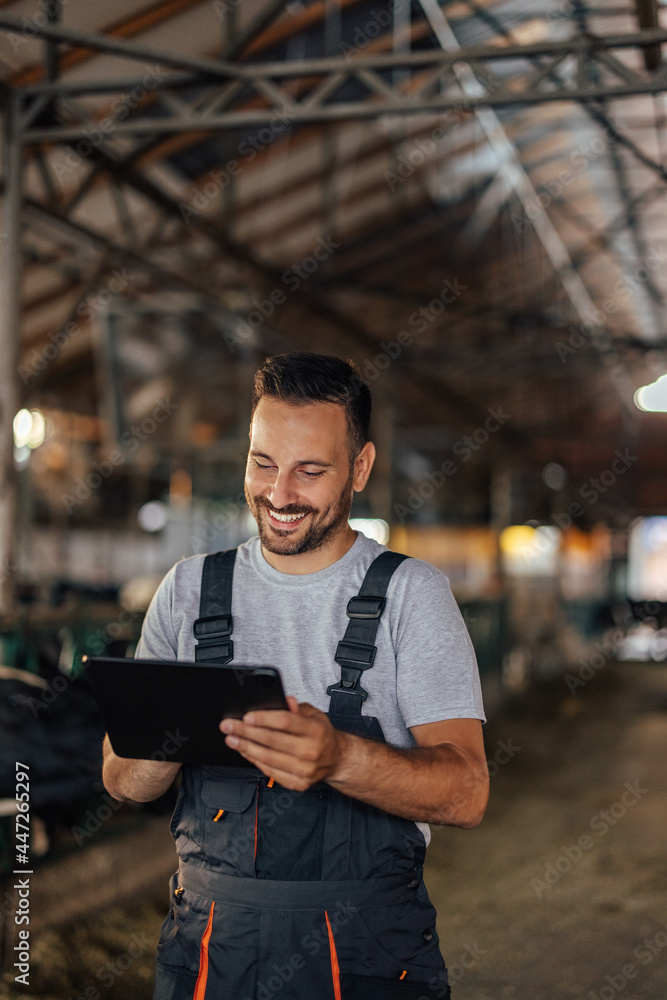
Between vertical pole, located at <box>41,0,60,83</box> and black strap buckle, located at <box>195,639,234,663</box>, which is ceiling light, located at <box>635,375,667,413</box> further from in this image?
black strap buckle, located at <box>195,639,234,663</box>

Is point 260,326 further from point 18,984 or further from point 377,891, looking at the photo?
point 377,891

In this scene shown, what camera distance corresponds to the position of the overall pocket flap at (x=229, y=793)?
5.19 ft

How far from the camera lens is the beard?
1662 millimetres

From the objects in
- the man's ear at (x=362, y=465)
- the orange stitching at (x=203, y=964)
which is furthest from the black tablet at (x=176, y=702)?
the man's ear at (x=362, y=465)

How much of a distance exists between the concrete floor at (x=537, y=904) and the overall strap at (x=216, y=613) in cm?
246

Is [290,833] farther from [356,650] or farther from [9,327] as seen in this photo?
[9,327]

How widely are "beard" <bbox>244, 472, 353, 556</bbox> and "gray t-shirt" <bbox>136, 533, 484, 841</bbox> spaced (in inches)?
2.1

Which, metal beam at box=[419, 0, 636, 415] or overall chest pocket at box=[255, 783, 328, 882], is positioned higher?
metal beam at box=[419, 0, 636, 415]

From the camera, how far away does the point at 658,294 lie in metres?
17.1

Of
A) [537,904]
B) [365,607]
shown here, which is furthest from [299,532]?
[537,904]

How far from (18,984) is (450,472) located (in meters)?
16.9

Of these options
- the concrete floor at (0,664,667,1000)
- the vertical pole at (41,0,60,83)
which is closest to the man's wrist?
the concrete floor at (0,664,667,1000)

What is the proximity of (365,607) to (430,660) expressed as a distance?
141 mm

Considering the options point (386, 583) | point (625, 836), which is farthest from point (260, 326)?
point (386, 583)
